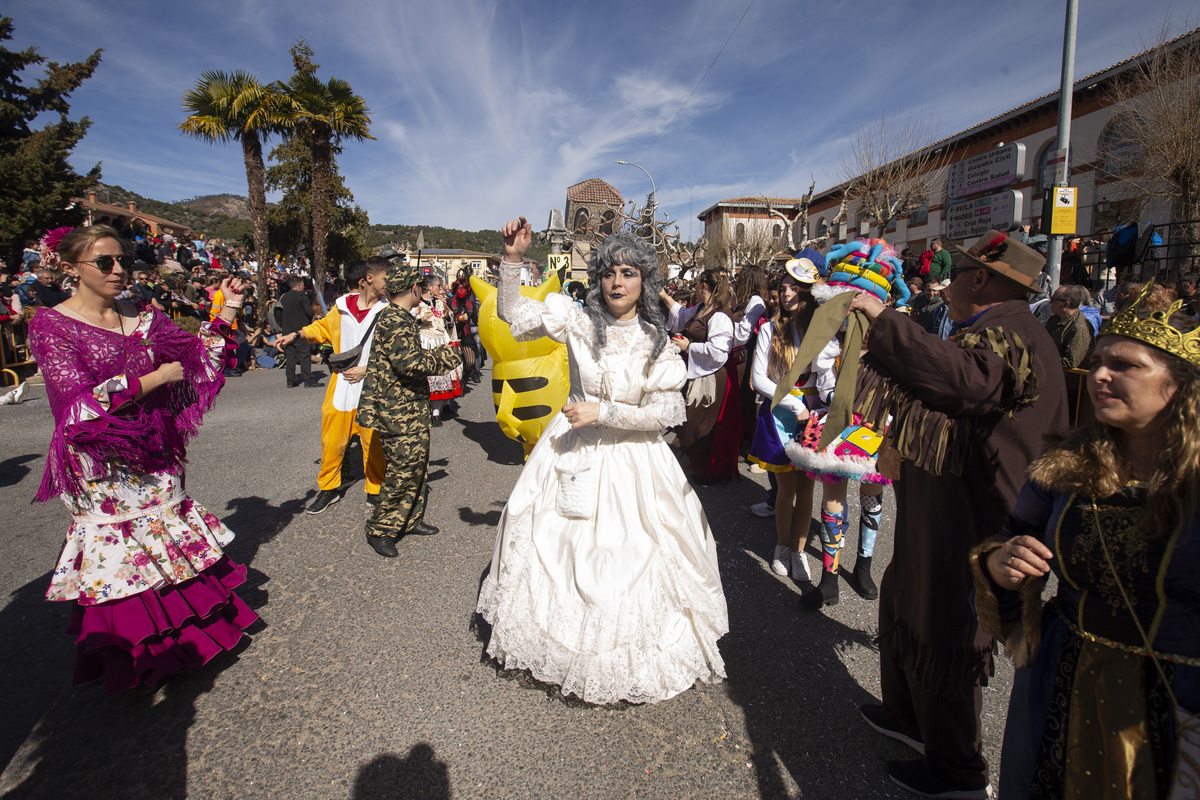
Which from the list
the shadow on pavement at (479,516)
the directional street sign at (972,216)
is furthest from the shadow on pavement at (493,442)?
the directional street sign at (972,216)

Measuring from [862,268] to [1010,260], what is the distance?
0.51m

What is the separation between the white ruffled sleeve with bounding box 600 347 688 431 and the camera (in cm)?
256

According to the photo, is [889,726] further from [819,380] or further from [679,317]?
[679,317]

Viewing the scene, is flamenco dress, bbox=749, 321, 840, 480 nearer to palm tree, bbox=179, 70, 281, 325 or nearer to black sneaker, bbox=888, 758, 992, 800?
black sneaker, bbox=888, 758, 992, 800

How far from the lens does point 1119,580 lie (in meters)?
1.34

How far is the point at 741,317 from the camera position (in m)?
5.65

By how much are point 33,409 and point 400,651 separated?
9385mm

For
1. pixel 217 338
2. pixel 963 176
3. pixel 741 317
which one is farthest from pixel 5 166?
pixel 963 176

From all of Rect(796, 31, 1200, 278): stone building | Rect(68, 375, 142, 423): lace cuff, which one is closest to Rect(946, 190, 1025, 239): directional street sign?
Rect(796, 31, 1200, 278): stone building

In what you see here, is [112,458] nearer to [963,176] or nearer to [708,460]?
[708,460]

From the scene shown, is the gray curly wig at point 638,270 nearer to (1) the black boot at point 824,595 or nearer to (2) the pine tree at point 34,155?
(1) the black boot at point 824,595

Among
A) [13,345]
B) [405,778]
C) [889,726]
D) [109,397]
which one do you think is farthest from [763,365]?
[13,345]

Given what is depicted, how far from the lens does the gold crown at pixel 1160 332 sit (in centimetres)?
128

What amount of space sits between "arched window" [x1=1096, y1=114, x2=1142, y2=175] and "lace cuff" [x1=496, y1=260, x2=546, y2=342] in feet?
51.3
